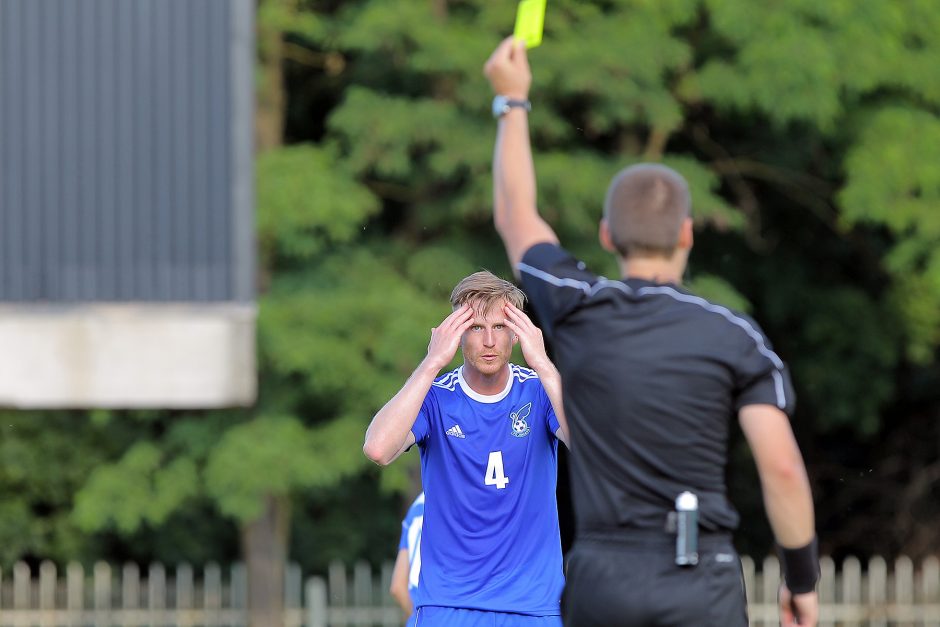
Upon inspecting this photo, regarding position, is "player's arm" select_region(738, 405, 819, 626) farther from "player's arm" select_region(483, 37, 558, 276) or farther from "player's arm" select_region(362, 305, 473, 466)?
"player's arm" select_region(362, 305, 473, 466)

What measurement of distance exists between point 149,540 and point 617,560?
12251 millimetres

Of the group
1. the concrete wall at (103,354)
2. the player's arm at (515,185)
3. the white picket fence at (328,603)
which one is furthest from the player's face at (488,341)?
the white picket fence at (328,603)

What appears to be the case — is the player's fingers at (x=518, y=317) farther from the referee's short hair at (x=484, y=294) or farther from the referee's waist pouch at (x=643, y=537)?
the referee's waist pouch at (x=643, y=537)

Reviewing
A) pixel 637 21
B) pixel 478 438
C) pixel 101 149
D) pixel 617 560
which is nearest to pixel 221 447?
pixel 101 149

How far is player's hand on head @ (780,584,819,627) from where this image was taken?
3539 millimetres

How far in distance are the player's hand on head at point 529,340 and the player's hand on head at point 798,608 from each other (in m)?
1.03

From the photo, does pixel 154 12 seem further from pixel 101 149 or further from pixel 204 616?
pixel 204 616

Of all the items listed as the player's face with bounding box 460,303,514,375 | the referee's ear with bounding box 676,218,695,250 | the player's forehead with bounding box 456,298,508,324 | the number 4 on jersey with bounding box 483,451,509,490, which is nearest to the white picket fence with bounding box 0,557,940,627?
the number 4 on jersey with bounding box 483,451,509,490

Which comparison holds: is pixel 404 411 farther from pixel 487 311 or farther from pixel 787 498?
pixel 787 498

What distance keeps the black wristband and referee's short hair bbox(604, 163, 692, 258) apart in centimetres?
74

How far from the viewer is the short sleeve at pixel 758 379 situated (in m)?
3.43

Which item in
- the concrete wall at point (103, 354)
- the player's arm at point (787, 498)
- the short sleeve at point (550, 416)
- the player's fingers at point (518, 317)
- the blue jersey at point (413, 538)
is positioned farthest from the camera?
the concrete wall at point (103, 354)

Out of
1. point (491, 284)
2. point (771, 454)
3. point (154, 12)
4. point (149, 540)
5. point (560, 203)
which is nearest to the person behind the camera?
point (771, 454)

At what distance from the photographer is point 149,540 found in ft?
49.8
